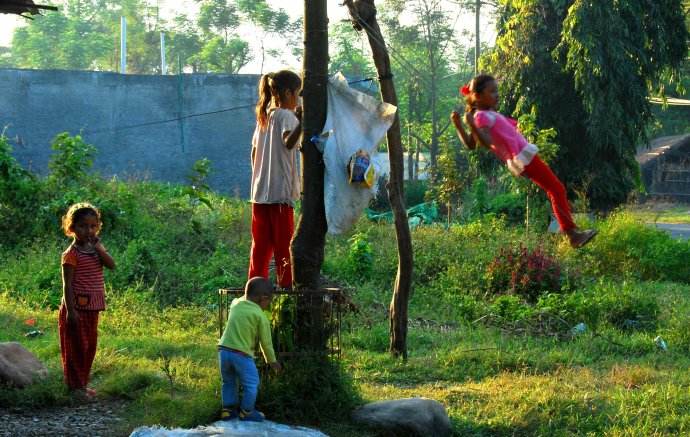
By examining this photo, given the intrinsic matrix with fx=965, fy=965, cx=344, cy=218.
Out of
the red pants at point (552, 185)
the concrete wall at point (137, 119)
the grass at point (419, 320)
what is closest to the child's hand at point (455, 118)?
the red pants at point (552, 185)

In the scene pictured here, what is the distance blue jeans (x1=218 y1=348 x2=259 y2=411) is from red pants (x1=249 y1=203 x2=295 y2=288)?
3.24ft

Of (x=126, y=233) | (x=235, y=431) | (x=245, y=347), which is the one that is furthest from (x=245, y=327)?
(x=126, y=233)

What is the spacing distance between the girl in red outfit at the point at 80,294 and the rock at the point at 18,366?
1.10ft

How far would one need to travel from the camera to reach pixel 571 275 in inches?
475

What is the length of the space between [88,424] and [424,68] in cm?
3433

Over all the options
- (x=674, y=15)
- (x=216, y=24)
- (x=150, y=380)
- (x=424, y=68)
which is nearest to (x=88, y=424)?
(x=150, y=380)

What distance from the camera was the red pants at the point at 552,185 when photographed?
235 inches

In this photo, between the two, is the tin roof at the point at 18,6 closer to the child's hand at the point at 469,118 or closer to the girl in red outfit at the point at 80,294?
the girl in red outfit at the point at 80,294

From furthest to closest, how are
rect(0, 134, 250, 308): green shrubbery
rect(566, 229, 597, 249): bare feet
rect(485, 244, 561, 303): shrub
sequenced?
rect(485, 244, 561, 303): shrub < rect(0, 134, 250, 308): green shrubbery < rect(566, 229, 597, 249): bare feet

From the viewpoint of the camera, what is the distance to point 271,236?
22.3ft

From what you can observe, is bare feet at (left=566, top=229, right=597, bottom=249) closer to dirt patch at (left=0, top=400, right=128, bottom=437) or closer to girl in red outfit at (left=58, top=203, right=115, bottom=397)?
dirt patch at (left=0, top=400, right=128, bottom=437)

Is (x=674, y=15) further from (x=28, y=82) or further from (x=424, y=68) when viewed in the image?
(x=424, y=68)

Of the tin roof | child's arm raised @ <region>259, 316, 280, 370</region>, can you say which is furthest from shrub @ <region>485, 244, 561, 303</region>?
the tin roof

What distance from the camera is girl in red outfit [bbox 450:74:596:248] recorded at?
597 centimetres
